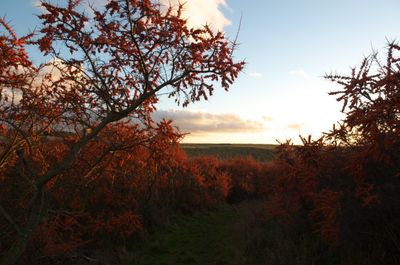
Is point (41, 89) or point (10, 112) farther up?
point (41, 89)

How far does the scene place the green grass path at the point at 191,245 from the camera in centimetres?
946

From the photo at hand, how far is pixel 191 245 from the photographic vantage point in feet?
36.9

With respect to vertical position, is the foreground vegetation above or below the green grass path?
above

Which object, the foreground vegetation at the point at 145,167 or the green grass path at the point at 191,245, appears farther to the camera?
the green grass path at the point at 191,245

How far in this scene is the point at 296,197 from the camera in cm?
945

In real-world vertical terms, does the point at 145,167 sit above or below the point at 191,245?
above

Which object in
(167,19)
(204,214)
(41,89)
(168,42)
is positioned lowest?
(204,214)

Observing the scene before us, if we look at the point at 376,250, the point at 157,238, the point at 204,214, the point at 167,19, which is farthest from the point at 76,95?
the point at 204,214

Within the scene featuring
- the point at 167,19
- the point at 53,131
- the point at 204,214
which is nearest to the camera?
the point at 167,19

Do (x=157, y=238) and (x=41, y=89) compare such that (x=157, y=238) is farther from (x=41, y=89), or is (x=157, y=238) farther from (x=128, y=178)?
(x=41, y=89)

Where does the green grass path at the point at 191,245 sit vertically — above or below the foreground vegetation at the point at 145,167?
below

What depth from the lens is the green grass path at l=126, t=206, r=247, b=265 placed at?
9.46 meters

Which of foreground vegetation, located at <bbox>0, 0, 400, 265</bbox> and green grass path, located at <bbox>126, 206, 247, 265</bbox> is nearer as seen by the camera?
foreground vegetation, located at <bbox>0, 0, 400, 265</bbox>

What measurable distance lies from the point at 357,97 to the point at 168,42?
3.83 meters
